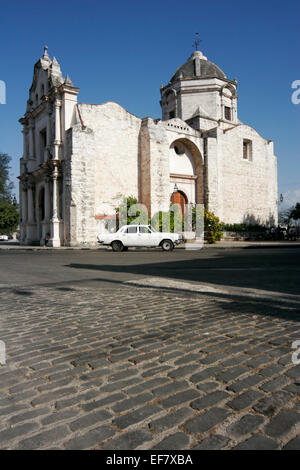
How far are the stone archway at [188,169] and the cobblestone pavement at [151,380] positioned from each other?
25.0 m

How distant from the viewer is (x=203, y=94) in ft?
105

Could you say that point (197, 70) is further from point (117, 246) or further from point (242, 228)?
point (117, 246)

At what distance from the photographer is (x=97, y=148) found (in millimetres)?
24375

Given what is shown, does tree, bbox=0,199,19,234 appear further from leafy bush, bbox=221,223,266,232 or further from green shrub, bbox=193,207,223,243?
green shrub, bbox=193,207,223,243

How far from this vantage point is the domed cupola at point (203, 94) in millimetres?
31750

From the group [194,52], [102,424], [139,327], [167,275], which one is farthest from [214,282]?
[194,52]

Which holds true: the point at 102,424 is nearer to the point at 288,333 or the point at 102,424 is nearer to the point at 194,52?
the point at 288,333

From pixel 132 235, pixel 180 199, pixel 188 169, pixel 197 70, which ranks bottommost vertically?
pixel 132 235

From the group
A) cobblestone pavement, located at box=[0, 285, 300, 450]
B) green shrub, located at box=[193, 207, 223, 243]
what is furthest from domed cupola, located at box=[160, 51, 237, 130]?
cobblestone pavement, located at box=[0, 285, 300, 450]

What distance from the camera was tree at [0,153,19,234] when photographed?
4831 cm

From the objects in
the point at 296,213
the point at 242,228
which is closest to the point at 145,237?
the point at 242,228

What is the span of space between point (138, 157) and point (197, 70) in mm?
14230

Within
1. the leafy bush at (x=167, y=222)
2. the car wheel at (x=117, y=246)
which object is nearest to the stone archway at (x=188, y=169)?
the leafy bush at (x=167, y=222)

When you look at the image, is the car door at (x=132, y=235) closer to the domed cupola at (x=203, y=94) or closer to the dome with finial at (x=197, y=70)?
the domed cupola at (x=203, y=94)
